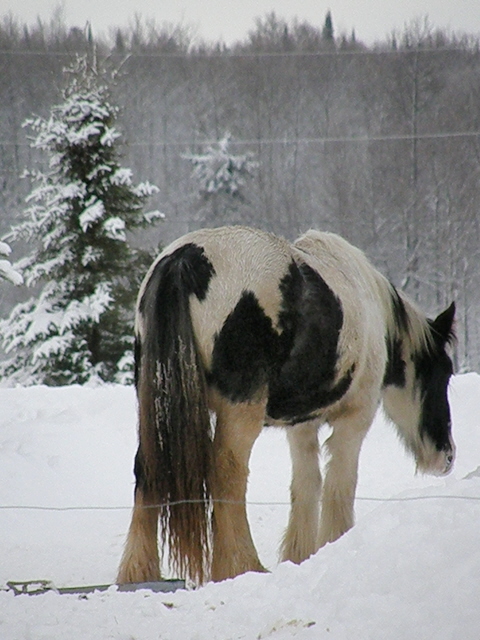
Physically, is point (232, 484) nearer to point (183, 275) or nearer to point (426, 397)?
point (183, 275)

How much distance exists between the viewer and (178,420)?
2.81 metres

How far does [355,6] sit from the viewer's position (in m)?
11.7

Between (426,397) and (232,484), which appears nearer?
(232,484)

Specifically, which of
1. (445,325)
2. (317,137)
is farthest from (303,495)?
(317,137)

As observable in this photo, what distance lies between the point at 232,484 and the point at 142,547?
48 cm

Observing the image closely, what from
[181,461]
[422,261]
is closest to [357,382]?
[181,461]

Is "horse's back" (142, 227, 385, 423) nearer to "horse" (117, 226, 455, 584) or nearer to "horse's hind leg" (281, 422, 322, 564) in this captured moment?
"horse" (117, 226, 455, 584)

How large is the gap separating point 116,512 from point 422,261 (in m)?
11.9

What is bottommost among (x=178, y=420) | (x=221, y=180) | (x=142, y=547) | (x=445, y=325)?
(x=142, y=547)

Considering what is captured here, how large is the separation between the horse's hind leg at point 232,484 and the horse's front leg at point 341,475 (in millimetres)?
712

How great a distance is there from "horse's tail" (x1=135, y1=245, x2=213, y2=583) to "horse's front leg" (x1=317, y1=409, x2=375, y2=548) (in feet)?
2.93

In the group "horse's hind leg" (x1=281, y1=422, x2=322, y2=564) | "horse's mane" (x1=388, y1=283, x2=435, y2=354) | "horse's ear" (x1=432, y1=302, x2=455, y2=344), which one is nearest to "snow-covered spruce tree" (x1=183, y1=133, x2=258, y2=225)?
"horse's ear" (x1=432, y1=302, x2=455, y2=344)

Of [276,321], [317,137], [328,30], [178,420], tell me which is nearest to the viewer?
[178,420]

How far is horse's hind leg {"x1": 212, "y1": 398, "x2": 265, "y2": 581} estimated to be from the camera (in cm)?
286
